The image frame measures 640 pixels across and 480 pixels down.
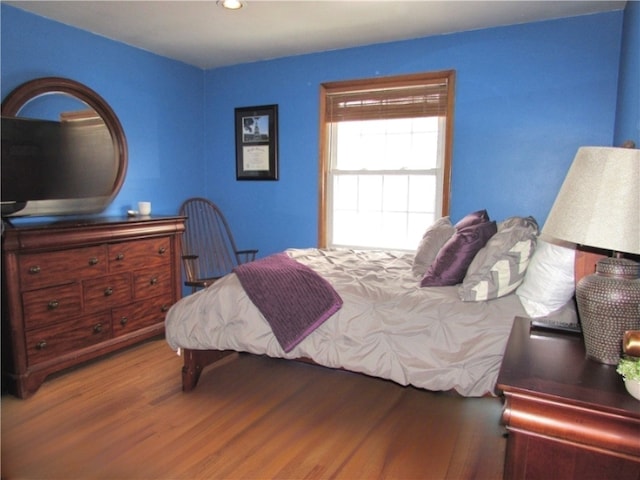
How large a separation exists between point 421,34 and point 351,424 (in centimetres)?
295

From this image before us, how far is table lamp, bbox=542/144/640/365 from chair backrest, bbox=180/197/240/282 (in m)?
3.37

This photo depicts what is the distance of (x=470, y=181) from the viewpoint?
3.46 metres

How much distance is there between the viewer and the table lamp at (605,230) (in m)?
1.15

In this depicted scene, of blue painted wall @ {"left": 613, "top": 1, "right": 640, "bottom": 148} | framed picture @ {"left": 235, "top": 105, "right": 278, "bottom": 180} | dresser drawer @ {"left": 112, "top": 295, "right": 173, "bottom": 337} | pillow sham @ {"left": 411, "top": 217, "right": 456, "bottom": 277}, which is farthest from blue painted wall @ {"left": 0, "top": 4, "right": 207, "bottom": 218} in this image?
blue painted wall @ {"left": 613, "top": 1, "right": 640, "bottom": 148}

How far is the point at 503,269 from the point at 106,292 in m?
2.61

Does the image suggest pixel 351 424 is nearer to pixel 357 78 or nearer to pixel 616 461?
pixel 616 461

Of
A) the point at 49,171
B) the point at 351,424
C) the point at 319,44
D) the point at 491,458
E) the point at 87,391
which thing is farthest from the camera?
the point at 319,44

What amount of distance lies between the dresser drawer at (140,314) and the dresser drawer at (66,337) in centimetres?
8

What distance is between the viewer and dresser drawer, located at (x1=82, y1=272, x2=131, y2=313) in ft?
9.62

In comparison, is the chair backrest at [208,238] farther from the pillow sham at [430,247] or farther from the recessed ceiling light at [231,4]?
the pillow sham at [430,247]

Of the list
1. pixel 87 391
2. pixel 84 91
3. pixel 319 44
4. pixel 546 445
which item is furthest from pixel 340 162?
pixel 546 445

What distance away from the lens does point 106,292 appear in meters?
3.04

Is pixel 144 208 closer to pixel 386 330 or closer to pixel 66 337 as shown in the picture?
pixel 66 337

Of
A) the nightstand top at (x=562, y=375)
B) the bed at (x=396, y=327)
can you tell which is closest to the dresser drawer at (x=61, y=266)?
the bed at (x=396, y=327)
